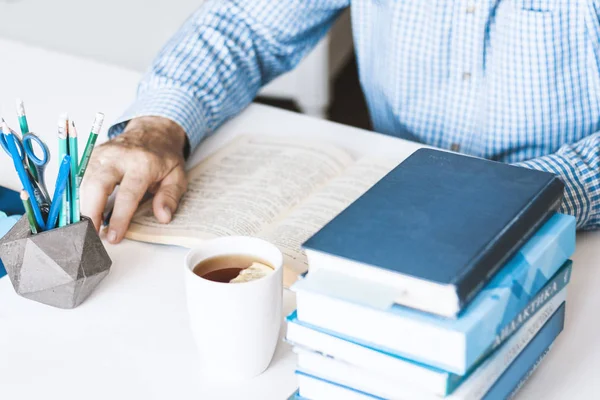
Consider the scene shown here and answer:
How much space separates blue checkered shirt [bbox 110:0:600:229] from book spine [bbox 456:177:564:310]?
0.49 m

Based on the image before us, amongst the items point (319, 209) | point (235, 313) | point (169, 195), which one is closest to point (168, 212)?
point (169, 195)

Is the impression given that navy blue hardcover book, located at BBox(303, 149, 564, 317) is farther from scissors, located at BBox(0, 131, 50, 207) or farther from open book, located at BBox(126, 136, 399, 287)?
scissors, located at BBox(0, 131, 50, 207)

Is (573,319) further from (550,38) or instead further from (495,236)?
(550,38)

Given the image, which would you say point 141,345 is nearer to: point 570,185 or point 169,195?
point 169,195

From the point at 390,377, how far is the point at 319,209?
382 millimetres

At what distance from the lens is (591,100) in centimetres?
122

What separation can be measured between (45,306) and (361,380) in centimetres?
38

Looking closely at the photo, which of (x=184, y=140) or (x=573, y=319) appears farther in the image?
(x=184, y=140)

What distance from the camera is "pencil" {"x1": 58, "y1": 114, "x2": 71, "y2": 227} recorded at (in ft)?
2.46

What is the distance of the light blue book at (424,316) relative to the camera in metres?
0.56

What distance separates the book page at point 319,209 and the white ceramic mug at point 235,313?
12 centimetres

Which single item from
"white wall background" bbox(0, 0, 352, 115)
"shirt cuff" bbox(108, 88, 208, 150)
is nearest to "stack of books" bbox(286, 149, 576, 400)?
"shirt cuff" bbox(108, 88, 208, 150)

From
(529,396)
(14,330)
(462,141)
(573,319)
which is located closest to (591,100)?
(462,141)

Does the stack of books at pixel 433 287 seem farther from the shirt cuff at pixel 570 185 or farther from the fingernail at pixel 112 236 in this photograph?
the fingernail at pixel 112 236
